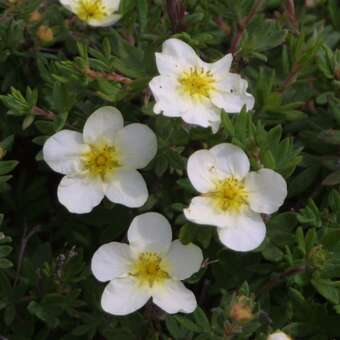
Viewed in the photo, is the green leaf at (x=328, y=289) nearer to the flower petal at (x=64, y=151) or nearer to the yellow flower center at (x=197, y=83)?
the yellow flower center at (x=197, y=83)

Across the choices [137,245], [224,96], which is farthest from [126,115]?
[137,245]

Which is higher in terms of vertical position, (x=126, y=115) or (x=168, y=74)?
(x=168, y=74)

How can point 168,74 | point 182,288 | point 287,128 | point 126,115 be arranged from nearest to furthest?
point 182,288 → point 168,74 → point 126,115 → point 287,128

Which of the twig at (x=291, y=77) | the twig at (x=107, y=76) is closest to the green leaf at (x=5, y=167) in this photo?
the twig at (x=107, y=76)

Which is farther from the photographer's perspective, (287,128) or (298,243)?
(287,128)

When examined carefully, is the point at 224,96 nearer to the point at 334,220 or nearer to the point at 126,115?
the point at 126,115

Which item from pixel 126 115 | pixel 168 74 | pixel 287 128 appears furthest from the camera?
pixel 287 128

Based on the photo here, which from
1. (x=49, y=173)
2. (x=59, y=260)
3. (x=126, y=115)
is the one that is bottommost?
(x=49, y=173)
